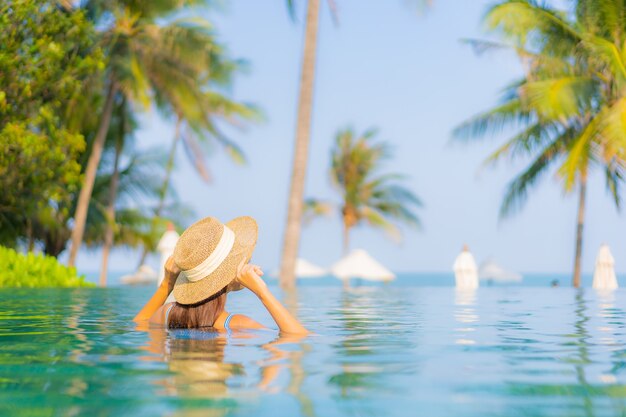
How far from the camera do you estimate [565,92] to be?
1970 centimetres

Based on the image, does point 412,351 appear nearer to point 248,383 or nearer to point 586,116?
point 248,383

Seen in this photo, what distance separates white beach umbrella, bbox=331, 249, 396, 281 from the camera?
33.6 metres

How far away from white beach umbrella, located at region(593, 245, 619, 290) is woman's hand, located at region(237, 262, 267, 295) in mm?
18792

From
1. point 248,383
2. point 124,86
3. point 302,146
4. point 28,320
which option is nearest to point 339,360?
point 248,383

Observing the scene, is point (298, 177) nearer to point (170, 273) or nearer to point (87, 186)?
point (87, 186)

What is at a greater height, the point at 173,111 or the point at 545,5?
the point at 545,5

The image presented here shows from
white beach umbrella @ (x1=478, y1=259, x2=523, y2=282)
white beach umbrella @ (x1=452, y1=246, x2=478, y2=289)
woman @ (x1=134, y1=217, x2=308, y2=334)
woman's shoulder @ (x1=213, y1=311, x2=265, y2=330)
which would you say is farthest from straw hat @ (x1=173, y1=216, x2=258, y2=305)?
white beach umbrella @ (x1=478, y1=259, x2=523, y2=282)

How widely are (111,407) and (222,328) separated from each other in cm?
289

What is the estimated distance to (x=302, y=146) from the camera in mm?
18328

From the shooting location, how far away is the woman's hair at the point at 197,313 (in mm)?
5578

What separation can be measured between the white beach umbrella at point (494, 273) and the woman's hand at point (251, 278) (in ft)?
108

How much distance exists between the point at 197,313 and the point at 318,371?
1.92m

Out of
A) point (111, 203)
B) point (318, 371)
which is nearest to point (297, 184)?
point (111, 203)

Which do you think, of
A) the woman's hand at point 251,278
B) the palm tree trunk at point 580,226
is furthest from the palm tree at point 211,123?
the woman's hand at point 251,278
